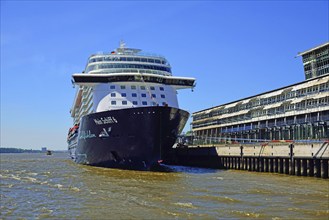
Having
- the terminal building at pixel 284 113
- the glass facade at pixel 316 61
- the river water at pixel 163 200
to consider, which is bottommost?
the river water at pixel 163 200

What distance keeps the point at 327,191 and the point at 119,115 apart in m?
18.5

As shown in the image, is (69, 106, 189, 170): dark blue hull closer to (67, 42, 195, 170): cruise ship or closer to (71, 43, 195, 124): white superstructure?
(67, 42, 195, 170): cruise ship

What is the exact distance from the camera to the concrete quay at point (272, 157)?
29500 millimetres

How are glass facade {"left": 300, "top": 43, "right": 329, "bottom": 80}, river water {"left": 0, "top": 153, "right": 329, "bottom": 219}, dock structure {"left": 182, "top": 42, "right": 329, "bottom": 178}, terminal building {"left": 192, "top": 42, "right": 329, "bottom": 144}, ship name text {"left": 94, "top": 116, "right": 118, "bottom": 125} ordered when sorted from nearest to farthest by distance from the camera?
river water {"left": 0, "top": 153, "right": 329, "bottom": 219}, dock structure {"left": 182, "top": 42, "right": 329, "bottom": 178}, ship name text {"left": 94, "top": 116, "right": 118, "bottom": 125}, terminal building {"left": 192, "top": 42, "right": 329, "bottom": 144}, glass facade {"left": 300, "top": 43, "right": 329, "bottom": 80}

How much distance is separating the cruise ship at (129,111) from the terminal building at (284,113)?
423 inches

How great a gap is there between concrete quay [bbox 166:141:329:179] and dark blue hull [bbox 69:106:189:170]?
25.3 ft

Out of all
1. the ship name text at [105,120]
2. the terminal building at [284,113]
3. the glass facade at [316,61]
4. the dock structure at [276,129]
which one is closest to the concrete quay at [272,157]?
the dock structure at [276,129]

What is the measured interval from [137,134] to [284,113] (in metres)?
30.7

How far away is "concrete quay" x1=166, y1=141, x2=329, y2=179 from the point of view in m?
29.5

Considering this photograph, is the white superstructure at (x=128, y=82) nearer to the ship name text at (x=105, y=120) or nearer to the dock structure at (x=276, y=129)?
the ship name text at (x=105, y=120)

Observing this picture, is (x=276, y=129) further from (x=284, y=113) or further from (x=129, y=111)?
(x=129, y=111)

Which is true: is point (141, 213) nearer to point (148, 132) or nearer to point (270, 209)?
point (270, 209)

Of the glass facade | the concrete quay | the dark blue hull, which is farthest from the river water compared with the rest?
the glass facade

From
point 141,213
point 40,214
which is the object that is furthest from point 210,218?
point 40,214
